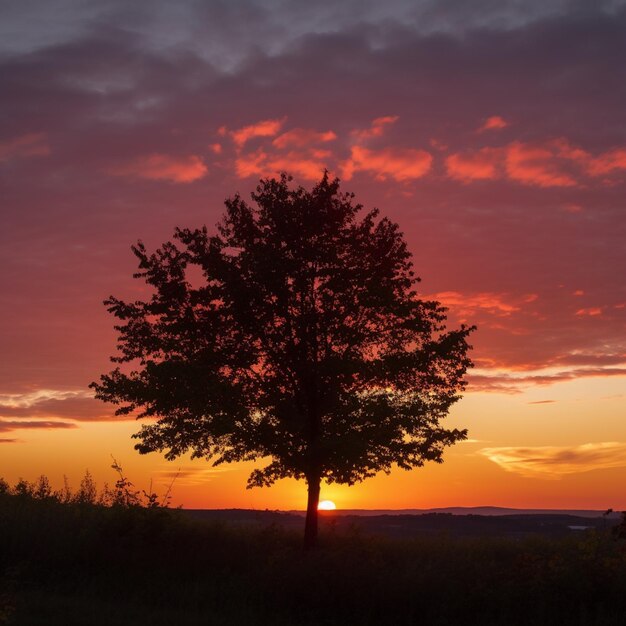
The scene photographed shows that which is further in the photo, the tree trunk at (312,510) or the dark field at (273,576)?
the tree trunk at (312,510)

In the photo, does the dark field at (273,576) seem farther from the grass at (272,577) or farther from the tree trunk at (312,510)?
the tree trunk at (312,510)

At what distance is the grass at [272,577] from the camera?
78.1 ft

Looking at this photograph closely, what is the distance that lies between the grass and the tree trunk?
0.75 metres

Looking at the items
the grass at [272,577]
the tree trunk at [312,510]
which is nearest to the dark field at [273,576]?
the grass at [272,577]

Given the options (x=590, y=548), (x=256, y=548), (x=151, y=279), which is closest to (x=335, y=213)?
(x=151, y=279)

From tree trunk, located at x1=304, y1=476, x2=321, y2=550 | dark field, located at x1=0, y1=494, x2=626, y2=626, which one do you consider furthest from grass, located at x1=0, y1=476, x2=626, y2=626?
tree trunk, located at x1=304, y1=476, x2=321, y2=550

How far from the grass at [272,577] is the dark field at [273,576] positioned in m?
0.04

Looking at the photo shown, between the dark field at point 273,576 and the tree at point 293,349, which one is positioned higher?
the tree at point 293,349

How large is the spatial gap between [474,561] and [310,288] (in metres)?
11.7

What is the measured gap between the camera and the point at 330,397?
3075 centimetres

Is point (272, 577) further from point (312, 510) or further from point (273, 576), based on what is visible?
point (312, 510)

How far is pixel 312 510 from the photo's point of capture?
30.6 m

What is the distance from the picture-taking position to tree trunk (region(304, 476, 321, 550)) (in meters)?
30.1

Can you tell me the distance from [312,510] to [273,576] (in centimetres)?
482
